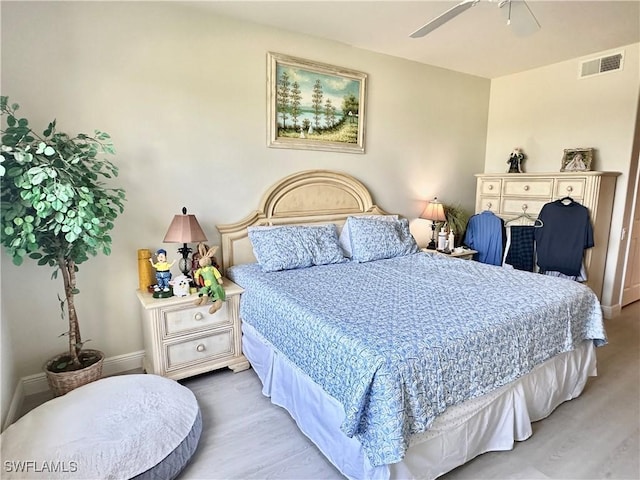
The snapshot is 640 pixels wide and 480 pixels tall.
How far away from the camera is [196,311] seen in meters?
2.53

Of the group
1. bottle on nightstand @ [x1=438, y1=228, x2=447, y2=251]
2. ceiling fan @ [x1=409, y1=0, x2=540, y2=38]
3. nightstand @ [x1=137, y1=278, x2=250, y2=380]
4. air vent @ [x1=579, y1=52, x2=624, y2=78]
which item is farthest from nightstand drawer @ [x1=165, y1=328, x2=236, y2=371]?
air vent @ [x1=579, y1=52, x2=624, y2=78]

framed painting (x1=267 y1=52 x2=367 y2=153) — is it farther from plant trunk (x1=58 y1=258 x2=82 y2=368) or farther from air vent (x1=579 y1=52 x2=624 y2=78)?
air vent (x1=579 y1=52 x2=624 y2=78)

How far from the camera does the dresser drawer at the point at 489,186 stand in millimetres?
4312

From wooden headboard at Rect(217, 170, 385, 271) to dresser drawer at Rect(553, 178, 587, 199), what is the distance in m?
1.82

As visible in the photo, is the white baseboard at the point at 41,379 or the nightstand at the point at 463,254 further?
the nightstand at the point at 463,254

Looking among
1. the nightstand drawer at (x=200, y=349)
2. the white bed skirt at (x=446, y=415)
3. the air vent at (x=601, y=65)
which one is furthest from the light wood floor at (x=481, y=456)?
the air vent at (x=601, y=65)

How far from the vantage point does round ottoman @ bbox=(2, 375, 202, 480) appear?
5.19 feet

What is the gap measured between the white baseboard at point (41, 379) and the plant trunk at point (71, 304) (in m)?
0.35

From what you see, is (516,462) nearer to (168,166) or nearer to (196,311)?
(196,311)

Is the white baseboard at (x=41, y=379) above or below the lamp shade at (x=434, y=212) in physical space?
below

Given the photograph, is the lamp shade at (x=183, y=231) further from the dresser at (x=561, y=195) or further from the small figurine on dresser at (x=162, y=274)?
the dresser at (x=561, y=195)

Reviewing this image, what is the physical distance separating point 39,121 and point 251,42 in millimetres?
1650

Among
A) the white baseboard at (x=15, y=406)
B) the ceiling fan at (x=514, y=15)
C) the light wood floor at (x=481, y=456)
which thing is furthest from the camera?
the white baseboard at (x=15, y=406)

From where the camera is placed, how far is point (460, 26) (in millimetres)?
2990
